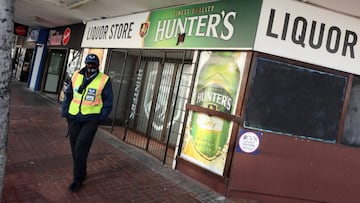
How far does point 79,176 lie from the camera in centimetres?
455

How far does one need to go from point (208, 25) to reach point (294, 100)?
2.03m

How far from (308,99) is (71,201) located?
13.2 feet

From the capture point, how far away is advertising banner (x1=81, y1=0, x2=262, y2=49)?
5.41 metres

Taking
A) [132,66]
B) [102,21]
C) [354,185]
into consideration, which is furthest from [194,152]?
[102,21]

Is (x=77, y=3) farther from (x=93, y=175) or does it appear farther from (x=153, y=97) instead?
(x=93, y=175)

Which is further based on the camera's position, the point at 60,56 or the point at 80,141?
the point at 60,56

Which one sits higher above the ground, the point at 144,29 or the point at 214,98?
the point at 144,29

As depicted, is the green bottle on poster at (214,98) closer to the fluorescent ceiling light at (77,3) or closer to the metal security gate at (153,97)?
the metal security gate at (153,97)

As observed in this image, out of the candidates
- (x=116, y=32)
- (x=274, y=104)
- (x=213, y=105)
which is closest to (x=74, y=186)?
(x=213, y=105)

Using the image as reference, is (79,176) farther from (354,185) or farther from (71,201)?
(354,185)

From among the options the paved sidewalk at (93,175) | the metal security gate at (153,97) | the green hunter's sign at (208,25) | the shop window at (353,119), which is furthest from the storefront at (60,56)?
the shop window at (353,119)

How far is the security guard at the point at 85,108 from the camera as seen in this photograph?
4480 millimetres

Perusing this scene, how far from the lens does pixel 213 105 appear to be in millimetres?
5809

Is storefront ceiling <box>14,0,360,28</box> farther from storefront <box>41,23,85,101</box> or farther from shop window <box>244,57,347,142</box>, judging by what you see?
shop window <box>244,57,347,142</box>
